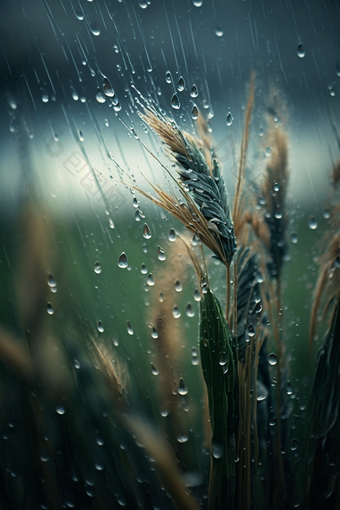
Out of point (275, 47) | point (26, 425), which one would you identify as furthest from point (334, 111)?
point (26, 425)

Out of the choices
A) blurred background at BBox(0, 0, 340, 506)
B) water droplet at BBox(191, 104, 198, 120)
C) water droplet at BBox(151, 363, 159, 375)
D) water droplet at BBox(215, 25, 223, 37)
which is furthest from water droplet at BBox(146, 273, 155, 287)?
water droplet at BBox(215, 25, 223, 37)

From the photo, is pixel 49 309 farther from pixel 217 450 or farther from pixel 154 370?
pixel 217 450

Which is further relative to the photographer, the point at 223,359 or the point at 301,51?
the point at 301,51

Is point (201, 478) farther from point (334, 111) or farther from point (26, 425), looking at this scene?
point (334, 111)

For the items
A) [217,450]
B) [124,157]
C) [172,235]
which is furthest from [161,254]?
[217,450]

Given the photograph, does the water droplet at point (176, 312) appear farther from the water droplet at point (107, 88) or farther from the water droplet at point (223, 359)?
the water droplet at point (107, 88)

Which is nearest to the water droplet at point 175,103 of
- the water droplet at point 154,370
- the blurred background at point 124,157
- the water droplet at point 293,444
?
the blurred background at point 124,157

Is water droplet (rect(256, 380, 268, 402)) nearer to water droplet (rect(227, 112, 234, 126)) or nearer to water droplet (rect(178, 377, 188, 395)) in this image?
water droplet (rect(178, 377, 188, 395))
